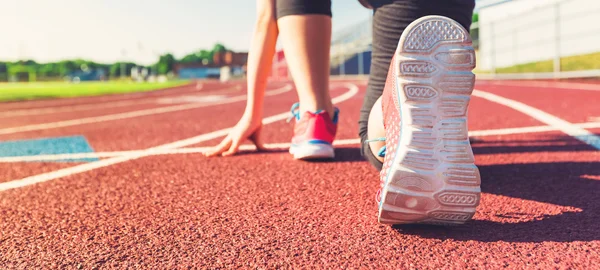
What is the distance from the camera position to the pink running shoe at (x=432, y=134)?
1.29m

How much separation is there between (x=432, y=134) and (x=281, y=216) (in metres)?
0.50

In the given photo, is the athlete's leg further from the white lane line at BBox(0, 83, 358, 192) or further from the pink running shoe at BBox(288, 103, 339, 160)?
the white lane line at BBox(0, 83, 358, 192)

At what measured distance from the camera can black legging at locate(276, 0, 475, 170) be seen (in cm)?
173

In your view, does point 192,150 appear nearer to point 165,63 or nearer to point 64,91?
point 64,91

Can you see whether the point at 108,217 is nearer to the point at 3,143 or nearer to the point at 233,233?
the point at 233,233

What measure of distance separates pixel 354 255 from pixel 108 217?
799 millimetres

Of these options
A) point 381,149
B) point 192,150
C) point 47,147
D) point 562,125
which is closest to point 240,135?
point 192,150

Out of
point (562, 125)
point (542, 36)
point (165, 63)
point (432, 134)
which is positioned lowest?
point (562, 125)

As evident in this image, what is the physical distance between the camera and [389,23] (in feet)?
5.97

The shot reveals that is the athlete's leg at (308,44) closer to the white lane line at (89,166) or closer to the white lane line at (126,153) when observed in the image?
the white lane line at (126,153)

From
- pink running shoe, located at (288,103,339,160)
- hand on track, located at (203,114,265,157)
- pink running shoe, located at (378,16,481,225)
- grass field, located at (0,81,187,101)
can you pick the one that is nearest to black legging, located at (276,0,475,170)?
pink running shoe, located at (288,103,339,160)

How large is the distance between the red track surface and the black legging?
1.02ft

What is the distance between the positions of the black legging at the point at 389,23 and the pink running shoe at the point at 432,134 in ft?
1.39

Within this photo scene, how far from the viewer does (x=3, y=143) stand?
3.57 meters
